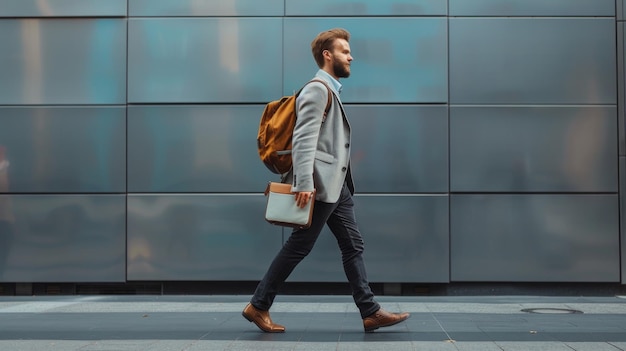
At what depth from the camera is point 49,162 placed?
8.70 m

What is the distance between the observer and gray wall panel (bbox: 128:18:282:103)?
860cm

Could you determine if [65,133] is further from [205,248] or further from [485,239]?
[485,239]

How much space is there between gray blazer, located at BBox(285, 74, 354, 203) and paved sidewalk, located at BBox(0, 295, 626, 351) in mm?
998

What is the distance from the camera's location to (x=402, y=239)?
848 cm

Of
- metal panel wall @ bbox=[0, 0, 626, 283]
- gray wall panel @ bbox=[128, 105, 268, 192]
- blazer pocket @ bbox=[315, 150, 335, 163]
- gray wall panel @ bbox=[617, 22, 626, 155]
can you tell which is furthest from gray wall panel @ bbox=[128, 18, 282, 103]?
gray wall panel @ bbox=[617, 22, 626, 155]

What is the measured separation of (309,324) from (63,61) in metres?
4.40

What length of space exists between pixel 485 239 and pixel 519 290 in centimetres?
65

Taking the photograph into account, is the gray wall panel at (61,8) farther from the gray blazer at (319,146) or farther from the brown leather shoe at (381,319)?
the brown leather shoe at (381,319)

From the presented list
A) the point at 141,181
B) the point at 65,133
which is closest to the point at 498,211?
the point at 141,181

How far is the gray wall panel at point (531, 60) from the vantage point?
334 inches

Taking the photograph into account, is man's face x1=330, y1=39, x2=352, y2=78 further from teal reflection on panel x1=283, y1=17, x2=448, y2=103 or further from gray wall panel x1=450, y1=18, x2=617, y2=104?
gray wall panel x1=450, y1=18, x2=617, y2=104

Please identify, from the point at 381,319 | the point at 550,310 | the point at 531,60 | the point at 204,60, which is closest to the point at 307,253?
the point at 381,319

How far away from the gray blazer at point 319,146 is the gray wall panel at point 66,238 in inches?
150

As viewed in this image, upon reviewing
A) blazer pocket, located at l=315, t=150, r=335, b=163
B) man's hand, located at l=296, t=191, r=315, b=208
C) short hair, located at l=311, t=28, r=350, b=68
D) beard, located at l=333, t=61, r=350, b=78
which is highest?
short hair, located at l=311, t=28, r=350, b=68
